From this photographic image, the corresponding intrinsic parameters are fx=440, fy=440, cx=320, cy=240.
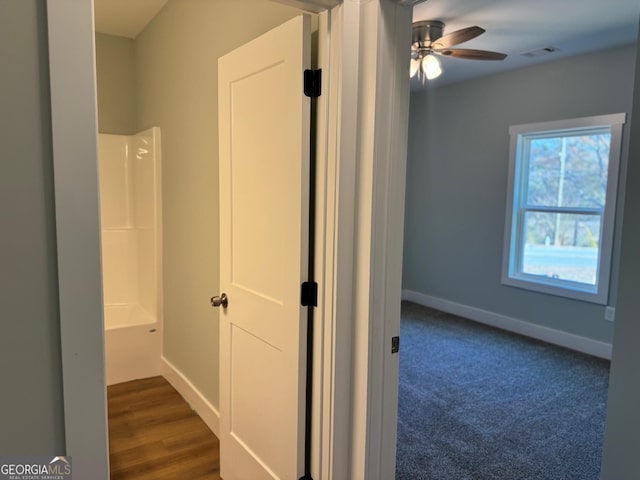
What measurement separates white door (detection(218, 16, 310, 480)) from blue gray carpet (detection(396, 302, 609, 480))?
0.86 meters

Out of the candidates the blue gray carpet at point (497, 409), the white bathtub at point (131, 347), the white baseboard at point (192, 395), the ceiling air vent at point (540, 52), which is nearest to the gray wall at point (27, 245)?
the white baseboard at point (192, 395)

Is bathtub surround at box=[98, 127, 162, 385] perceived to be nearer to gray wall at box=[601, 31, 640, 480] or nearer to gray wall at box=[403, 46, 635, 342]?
gray wall at box=[601, 31, 640, 480]

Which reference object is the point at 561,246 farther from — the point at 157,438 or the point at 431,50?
the point at 157,438

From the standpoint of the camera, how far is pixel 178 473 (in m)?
2.28

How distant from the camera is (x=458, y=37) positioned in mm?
2930

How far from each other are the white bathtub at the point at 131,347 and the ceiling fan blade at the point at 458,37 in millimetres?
2969

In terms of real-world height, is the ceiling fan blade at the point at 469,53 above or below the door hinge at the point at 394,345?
above

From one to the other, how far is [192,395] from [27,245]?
2241mm

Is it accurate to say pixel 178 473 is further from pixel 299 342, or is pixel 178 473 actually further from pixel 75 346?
pixel 75 346

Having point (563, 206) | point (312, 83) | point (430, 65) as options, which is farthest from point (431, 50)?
point (563, 206)

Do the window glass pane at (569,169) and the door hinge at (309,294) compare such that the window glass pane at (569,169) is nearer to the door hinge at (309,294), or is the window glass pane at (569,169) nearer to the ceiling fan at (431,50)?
the ceiling fan at (431,50)

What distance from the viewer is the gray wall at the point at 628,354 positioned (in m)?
1.15

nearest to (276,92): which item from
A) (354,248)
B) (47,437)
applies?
(354,248)

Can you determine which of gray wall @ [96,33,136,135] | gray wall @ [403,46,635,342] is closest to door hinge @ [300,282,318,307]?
gray wall @ [96,33,136,135]
